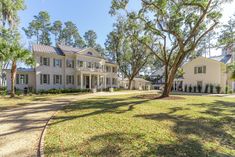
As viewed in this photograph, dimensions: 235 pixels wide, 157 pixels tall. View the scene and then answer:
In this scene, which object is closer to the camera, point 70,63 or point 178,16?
point 178,16

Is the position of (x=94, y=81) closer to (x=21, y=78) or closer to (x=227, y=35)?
(x=21, y=78)

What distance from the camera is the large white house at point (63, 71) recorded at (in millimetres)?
24938

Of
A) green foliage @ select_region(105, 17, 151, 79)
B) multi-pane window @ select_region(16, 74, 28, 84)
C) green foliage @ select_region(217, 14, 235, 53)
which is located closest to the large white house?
multi-pane window @ select_region(16, 74, 28, 84)

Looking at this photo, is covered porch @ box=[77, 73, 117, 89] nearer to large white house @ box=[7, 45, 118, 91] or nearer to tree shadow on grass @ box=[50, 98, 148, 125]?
large white house @ box=[7, 45, 118, 91]

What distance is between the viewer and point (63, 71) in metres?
Result: 28.0

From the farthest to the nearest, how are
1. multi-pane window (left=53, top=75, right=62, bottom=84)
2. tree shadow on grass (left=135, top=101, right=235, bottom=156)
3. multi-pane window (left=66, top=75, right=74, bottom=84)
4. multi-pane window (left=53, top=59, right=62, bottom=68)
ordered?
multi-pane window (left=66, top=75, right=74, bottom=84)
multi-pane window (left=53, top=59, right=62, bottom=68)
multi-pane window (left=53, top=75, right=62, bottom=84)
tree shadow on grass (left=135, top=101, right=235, bottom=156)

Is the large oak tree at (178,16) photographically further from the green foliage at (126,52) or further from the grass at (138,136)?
the green foliage at (126,52)

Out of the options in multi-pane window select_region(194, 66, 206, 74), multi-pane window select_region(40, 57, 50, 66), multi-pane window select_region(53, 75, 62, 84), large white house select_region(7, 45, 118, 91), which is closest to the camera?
large white house select_region(7, 45, 118, 91)

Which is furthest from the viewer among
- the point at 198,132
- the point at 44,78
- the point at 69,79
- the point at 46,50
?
the point at 69,79

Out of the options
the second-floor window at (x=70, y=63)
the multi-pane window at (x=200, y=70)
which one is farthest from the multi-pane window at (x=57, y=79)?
the multi-pane window at (x=200, y=70)

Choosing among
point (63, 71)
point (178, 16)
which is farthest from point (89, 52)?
point (178, 16)

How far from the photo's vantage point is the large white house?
2494 centimetres

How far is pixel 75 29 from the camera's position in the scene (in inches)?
1972

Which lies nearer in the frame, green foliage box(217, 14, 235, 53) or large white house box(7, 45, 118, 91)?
green foliage box(217, 14, 235, 53)
